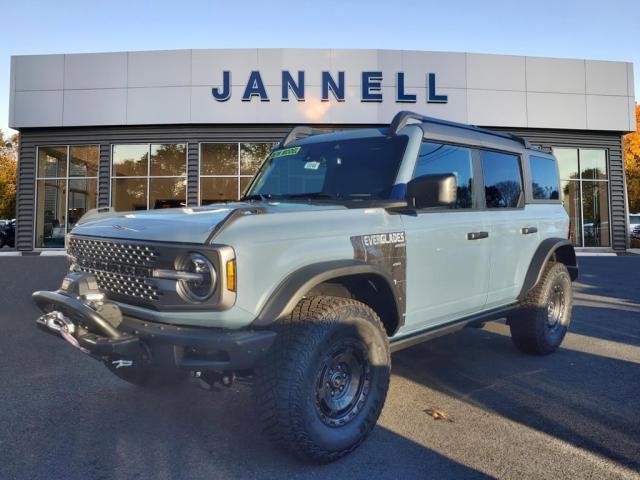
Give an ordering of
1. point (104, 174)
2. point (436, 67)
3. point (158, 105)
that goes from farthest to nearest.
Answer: point (104, 174)
point (436, 67)
point (158, 105)

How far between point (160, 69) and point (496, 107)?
450 inches

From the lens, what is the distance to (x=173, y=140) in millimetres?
17234

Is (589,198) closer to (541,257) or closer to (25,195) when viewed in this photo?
(541,257)

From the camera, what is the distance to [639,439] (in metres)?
3.12

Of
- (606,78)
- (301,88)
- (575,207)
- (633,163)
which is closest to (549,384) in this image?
(301,88)

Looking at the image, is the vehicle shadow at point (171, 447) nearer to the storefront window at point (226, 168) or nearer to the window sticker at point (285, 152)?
the window sticker at point (285, 152)

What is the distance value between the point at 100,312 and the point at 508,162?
12.4ft

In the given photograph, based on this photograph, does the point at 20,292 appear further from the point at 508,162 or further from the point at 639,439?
the point at 639,439

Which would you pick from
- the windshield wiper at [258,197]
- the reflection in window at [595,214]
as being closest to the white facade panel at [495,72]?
the reflection in window at [595,214]

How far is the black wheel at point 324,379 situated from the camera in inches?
101

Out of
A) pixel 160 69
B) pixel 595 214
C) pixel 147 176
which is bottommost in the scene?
pixel 595 214

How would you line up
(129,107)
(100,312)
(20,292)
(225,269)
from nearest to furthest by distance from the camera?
(225,269) < (100,312) < (20,292) < (129,107)

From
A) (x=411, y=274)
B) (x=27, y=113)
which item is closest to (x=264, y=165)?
(x=411, y=274)

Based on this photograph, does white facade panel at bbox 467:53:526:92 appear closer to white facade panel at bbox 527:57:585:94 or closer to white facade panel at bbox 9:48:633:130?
white facade panel at bbox 9:48:633:130
